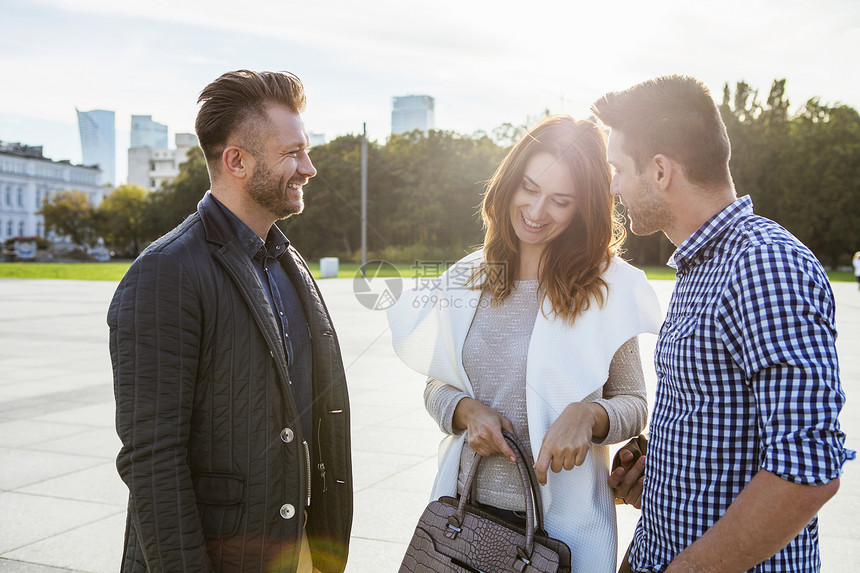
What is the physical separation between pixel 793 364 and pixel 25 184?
116 meters

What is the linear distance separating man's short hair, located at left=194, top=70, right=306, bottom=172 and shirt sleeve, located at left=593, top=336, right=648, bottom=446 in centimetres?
130

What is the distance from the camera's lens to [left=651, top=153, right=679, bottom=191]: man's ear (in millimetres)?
1667

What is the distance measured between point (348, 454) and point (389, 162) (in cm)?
5281

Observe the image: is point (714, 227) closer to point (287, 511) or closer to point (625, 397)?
point (625, 397)

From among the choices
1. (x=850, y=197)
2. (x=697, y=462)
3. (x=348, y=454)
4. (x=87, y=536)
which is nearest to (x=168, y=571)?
(x=348, y=454)

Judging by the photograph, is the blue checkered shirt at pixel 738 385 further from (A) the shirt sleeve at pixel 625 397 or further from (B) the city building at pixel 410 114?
(B) the city building at pixel 410 114

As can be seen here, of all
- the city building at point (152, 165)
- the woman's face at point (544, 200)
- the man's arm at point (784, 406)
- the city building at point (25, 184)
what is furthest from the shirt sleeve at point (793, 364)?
the city building at point (152, 165)

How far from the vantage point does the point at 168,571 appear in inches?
70.9

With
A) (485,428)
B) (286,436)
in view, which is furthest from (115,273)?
(485,428)

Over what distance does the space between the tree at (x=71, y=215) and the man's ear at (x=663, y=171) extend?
279ft

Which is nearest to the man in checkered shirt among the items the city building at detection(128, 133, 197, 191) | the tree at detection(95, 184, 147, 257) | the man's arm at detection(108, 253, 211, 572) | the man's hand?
the man's hand

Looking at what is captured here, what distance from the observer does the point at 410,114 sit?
140 meters

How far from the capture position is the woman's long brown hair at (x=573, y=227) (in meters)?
2.15

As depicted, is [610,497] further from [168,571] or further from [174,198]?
[174,198]
